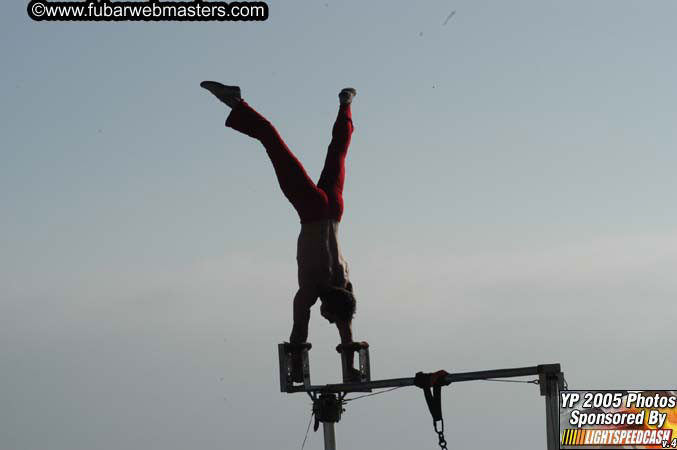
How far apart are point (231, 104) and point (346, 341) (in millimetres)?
3386

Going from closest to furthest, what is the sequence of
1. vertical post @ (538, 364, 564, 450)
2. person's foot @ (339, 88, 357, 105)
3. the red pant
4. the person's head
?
vertical post @ (538, 364, 564, 450), the person's head, the red pant, person's foot @ (339, 88, 357, 105)

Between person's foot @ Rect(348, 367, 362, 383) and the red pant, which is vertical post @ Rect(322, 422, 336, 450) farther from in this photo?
the red pant

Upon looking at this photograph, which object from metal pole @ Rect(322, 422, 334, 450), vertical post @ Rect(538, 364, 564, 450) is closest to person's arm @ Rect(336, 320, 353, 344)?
metal pole @ Rect(322, 422, 334, 450)

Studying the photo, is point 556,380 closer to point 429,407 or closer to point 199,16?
point 429,407

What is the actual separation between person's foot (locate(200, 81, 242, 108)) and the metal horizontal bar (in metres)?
3.79

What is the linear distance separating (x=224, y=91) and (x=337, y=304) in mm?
3082

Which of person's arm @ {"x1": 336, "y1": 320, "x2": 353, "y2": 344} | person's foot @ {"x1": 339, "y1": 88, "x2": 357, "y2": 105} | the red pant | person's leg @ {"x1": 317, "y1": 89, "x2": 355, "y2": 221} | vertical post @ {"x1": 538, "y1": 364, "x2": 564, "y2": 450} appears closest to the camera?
vertical post @ {"x1": 538, "y1": 364, "x2": 564, "y2": 450}

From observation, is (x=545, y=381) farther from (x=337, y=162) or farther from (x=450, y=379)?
(x=337, y=162)

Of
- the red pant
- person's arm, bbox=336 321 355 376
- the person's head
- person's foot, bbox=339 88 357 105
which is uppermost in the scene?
person's foot, bbox=339 88 357 105

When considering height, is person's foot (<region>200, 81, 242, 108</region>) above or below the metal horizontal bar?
above

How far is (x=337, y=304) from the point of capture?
64.7 feet

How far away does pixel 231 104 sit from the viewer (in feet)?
65.3

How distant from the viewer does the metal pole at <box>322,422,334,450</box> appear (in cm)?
1975

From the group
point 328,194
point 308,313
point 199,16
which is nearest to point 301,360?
point 308,313
